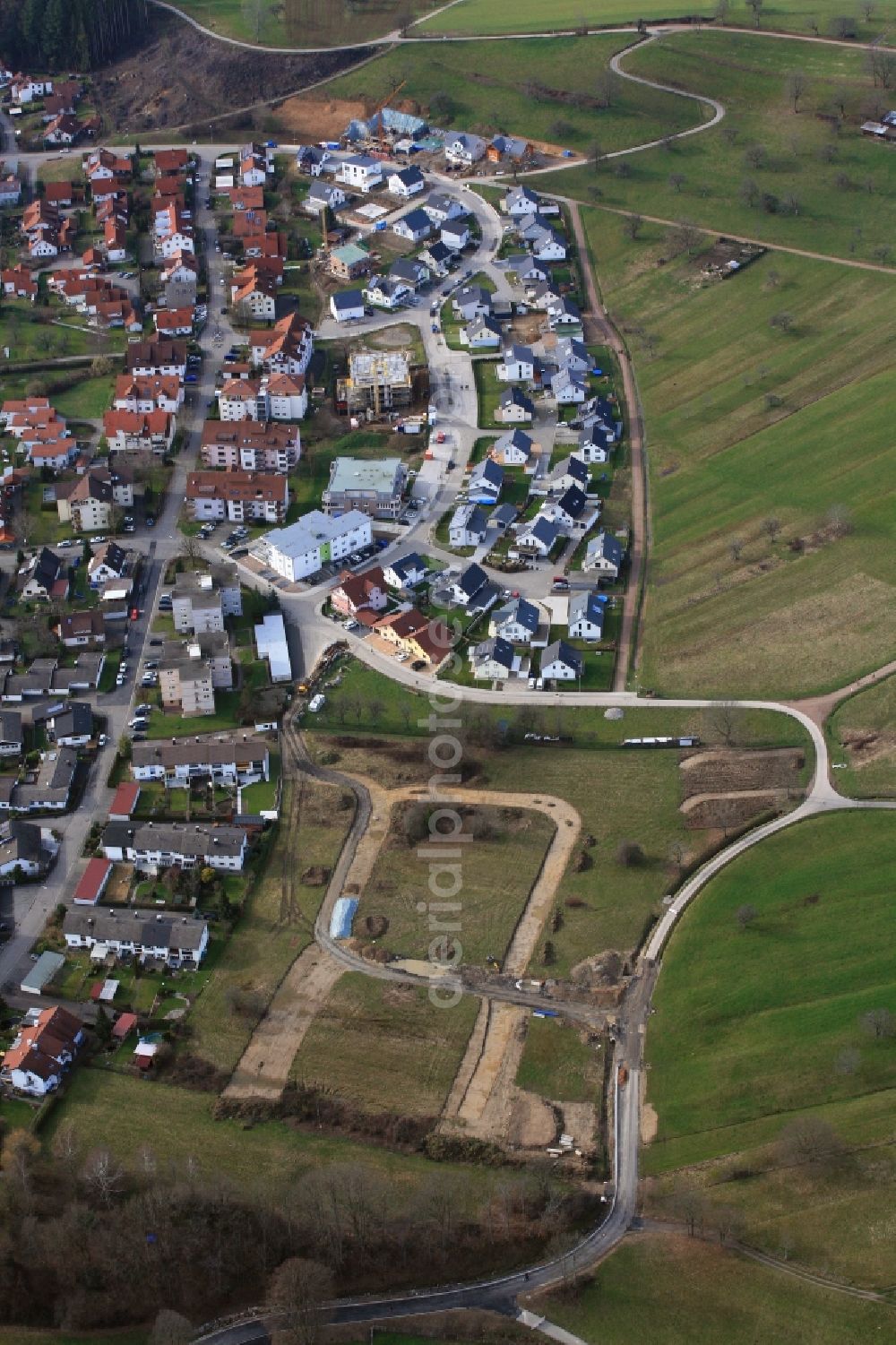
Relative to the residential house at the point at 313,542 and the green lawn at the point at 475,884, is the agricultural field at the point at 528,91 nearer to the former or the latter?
the residential house at the point at 313,542

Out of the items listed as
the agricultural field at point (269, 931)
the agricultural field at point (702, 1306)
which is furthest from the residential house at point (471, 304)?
the agricultural field at point (702, 1306)

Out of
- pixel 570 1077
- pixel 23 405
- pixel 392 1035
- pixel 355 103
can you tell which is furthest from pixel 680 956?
pixel 355 103

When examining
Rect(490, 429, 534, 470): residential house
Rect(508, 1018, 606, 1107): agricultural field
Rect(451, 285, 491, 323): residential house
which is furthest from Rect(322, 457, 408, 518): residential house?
Rect(508, 1018, 606, 1107): agricultural field

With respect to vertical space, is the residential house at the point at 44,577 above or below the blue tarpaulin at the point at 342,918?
above

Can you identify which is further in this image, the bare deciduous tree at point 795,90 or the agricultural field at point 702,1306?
the bare deciduous tree at point 795,90

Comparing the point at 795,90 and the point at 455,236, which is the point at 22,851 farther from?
the point at 795,90

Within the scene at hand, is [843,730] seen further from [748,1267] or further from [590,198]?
[590,198]
